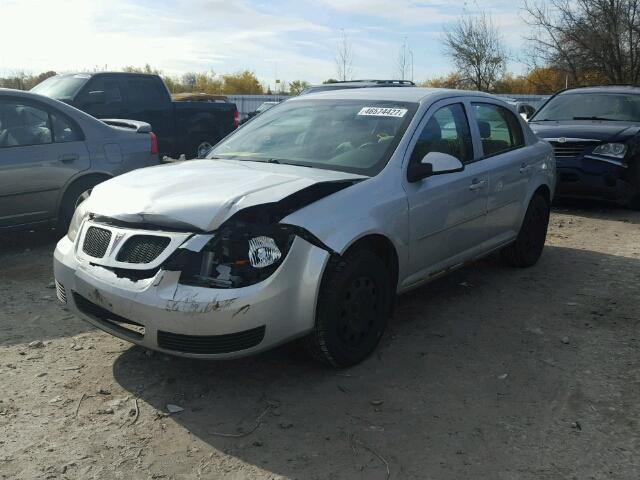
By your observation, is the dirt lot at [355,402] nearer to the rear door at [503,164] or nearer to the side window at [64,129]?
the rear door at [503,164]

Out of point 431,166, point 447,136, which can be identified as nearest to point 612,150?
point 447,136

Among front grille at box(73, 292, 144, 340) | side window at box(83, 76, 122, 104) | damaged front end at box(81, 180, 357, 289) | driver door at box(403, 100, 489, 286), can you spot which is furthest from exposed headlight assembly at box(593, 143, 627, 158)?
side window at box(83, 76, 122, 104)

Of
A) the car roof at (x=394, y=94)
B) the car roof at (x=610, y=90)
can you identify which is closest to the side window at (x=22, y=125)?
the car roof at (x=394, y=94)

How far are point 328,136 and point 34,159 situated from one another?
3227 mm

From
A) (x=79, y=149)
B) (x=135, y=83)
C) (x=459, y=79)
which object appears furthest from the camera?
(x=459, y=79)

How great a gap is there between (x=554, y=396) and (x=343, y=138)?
212 cm

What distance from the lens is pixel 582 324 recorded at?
14.9 ft

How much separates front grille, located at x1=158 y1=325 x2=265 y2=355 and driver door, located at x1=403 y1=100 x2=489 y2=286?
54.0 inches

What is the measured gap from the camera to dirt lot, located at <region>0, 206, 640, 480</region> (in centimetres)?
277

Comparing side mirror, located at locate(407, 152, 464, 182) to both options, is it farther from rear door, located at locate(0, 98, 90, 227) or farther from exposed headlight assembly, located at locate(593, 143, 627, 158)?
exposed headlight assembly, located at locate(593, 143, 627, 158)

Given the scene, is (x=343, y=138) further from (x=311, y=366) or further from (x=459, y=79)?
(x=459, y=79)

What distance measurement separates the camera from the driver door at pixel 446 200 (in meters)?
4.09

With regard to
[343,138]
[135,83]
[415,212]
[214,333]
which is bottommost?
[214,333]

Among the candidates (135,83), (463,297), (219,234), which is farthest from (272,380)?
(135,83)
